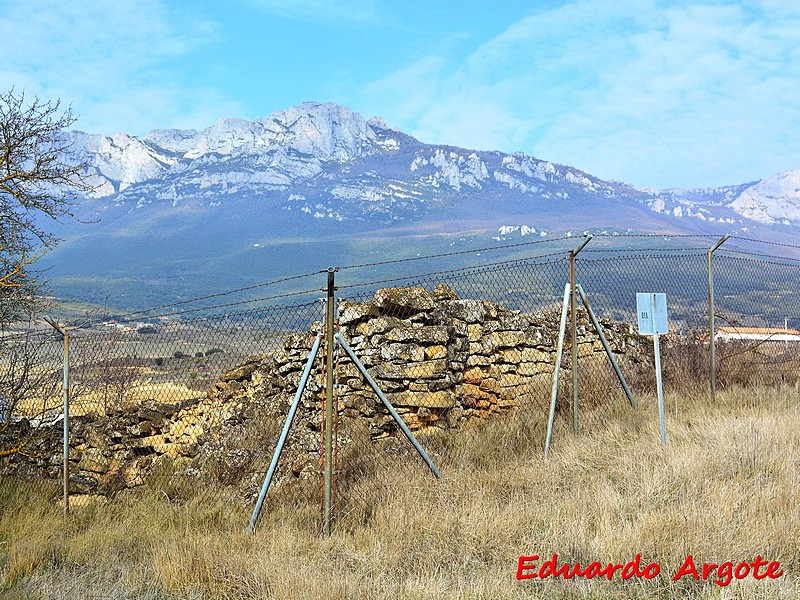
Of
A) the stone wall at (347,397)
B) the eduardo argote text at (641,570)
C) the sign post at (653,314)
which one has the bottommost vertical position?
the eduardo argote text at (641,570)

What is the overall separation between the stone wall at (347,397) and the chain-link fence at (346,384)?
0.02 m

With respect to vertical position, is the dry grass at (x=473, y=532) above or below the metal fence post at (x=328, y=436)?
below

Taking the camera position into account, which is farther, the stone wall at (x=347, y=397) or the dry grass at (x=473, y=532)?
the stone wall at (x=347, y=397)

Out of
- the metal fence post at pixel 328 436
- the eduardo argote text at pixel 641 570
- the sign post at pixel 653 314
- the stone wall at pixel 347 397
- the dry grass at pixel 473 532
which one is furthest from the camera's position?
the stone wall at pixel 347 397

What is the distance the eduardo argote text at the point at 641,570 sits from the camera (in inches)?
205

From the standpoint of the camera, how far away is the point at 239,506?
779 cm

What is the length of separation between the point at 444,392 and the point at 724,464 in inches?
160

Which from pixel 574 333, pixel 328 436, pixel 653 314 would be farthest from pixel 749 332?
pixel 328 436

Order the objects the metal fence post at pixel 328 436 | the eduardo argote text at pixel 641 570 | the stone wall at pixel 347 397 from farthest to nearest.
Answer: the stone wall at pixel 347 397
the metal fence post at pixel 328 436
the eduardo argote text at pixel 641 570

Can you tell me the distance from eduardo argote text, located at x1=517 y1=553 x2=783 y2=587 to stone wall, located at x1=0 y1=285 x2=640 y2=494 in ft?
13.0

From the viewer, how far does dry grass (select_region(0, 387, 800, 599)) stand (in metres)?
5.38

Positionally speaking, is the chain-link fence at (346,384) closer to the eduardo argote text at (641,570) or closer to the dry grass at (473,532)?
the dry grass at (473,532)

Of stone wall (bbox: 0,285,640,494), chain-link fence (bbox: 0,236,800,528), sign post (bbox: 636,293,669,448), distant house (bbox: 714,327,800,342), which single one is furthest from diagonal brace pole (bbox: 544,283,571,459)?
distant house (bbox: 714,327,800,342)

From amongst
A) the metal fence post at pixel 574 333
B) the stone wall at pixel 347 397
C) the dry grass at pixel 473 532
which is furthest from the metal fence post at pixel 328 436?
the metal fence post at pixel 574 333
